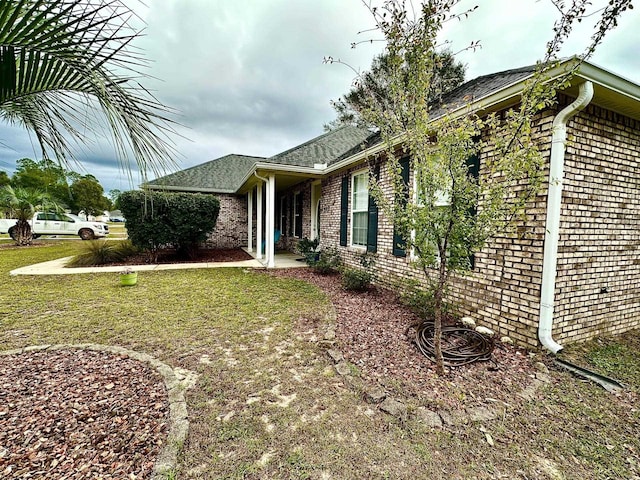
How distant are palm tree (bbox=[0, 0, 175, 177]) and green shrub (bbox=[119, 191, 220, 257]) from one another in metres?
7.67

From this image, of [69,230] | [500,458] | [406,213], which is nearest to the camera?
[500,458]

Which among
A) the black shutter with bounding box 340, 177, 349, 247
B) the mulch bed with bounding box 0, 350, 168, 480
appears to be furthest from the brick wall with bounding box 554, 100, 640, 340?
the black shutter with bounding box 340, 177, 349, 247

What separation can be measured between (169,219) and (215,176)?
5.51 m

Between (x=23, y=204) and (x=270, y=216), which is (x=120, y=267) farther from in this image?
(x=23, y=204)

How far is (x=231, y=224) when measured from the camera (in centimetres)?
1345

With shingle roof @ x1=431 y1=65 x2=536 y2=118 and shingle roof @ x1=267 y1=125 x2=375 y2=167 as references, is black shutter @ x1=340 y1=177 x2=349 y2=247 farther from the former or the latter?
shingle roof @ x1=431 y1=65 x2=536 y2=118

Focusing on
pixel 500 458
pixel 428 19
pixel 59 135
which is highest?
pixel 428 19

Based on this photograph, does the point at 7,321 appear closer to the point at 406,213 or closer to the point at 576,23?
the point at 406,213

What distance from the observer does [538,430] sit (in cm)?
206

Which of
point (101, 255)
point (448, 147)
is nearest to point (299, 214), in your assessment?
point (101, 255)

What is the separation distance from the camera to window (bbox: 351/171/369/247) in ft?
21.9

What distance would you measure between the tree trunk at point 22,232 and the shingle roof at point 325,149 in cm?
1283

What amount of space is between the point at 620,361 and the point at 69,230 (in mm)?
23018

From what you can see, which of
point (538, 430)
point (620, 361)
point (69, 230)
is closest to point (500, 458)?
point (538, 430)
